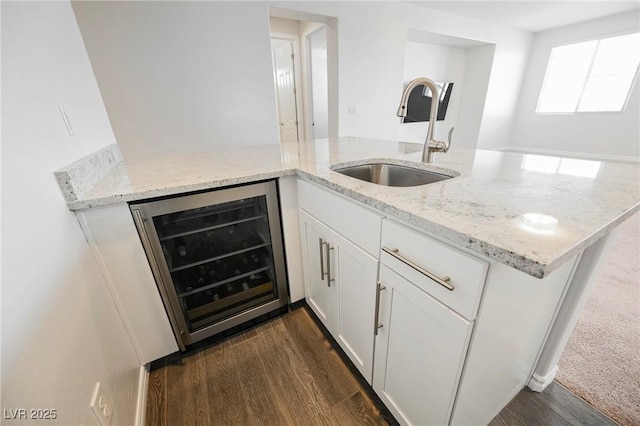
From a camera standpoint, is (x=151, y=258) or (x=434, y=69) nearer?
(x=151, y=258)

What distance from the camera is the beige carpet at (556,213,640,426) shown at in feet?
3.50

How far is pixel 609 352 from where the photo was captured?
127 cm

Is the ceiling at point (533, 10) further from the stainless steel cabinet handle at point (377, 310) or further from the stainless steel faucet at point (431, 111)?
the stainless steel cabinet handle at point (377, 310)

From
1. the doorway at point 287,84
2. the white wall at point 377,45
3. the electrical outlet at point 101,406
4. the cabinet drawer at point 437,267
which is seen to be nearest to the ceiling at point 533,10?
the white wall at point 377,45

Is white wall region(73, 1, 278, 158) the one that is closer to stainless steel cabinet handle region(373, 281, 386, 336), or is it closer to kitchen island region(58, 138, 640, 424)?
kitchen island region(58, 138, 640, 424)

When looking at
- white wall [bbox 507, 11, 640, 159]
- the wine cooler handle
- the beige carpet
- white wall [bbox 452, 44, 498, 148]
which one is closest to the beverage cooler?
the wine cooler handle

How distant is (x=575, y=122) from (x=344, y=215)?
6632 millimetres

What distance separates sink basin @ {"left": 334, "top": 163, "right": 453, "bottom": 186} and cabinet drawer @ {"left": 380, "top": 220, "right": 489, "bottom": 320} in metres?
0.60

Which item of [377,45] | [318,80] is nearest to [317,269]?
[377,45]

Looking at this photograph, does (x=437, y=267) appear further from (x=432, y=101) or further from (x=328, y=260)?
(x=432, y=101)

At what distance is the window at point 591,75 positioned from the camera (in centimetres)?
436

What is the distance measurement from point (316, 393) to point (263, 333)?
18.2 inches

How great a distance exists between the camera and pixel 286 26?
3938 mm

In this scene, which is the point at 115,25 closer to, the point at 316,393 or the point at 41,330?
the point at 41,330
